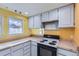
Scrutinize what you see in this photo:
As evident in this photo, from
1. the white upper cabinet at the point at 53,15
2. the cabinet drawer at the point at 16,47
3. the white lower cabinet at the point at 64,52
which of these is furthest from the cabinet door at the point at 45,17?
the white lower cabinet at the point at 64,52

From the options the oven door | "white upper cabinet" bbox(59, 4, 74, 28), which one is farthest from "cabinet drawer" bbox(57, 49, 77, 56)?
"white upper cabinet" bbox(59, 4, 74, 28)

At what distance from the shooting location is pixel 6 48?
5.65 feet

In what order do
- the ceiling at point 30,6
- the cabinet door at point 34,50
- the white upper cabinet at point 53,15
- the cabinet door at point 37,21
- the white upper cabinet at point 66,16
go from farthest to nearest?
the cabinet door at point 37,21
the white upper cabinet at point 53,15
the cabinet door at point 34,50
the white upper cabinet at point 66,16
the ceiling at point 30,6

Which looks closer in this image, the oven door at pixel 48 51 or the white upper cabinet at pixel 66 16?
the oven door at pixel 48 51

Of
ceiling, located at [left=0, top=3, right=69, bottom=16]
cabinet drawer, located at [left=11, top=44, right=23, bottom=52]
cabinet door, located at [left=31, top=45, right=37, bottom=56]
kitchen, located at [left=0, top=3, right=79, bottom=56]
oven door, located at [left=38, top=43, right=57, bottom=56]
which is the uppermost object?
ceiling, located at [left=0, top=3, right=69, bottom=16]

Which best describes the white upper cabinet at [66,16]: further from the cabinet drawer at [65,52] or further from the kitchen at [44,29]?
the cabinet drawer at [65,52]

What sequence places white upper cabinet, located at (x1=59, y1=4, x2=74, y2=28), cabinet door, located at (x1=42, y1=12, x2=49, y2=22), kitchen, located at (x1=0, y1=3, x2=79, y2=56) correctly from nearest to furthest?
kitchen, located at (x1=0, y1=3, x2=79, y2=56)
white upper cabinet, located at (x1=59, y1=4, x2=74, y2=28)
cabinet door, located at (x1=42, y1=12, x2=49, y2=22)

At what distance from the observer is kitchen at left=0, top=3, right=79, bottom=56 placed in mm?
1792

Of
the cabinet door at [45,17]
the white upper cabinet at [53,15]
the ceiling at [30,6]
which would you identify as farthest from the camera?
the cabinet door at [45,17]

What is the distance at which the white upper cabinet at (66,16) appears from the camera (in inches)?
79.6

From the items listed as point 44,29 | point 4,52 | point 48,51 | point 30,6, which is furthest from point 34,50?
point 30,6

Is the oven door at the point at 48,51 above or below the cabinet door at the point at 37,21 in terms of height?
below

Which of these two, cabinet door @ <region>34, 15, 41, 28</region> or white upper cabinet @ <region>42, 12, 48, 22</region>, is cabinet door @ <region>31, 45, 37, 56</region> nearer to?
cabinet door @ <region>34, 15, 41, 28</region>

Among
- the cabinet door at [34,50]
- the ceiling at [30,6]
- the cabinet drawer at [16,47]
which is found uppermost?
the ceiling at [30,6]
